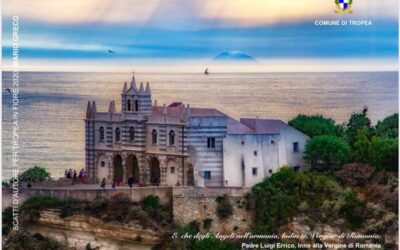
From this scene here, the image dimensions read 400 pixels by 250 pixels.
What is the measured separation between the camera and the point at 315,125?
45812 mm

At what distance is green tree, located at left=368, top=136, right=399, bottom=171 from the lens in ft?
145

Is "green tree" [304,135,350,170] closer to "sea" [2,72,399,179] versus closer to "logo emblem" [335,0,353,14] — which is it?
"sea" [2,72,399,179]

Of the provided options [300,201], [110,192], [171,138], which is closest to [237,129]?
[171,138]

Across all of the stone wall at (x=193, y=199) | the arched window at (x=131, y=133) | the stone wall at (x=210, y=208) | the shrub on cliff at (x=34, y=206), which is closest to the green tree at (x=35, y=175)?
the shrub on cliff at (x=34, y=206)

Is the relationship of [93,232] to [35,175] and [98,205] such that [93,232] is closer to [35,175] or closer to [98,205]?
[98,205]

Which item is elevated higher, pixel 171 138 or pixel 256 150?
pixel 171 138

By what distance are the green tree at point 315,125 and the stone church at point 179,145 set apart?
2.00 feet

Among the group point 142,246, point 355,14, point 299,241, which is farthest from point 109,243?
point 355,14

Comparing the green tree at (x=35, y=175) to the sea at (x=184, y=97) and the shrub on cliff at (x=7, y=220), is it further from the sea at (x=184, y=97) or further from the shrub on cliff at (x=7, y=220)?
the shrub on cliff at (x=7, y=220)

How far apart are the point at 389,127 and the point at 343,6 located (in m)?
3.41

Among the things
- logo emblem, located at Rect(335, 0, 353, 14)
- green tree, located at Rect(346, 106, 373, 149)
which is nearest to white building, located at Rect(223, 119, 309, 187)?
green tree, located at Rect(346, 106, 373, 149)

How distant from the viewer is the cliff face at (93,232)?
143 ft

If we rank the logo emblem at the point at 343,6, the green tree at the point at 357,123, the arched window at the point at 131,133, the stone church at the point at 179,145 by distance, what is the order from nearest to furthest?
1. the logo emblem at the point at 343,6
2. the stone church at the point at 179,145
3. the arched window at the point at 131,133
4. the green tree at the point at 357,123

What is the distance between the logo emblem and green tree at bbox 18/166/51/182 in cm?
710
